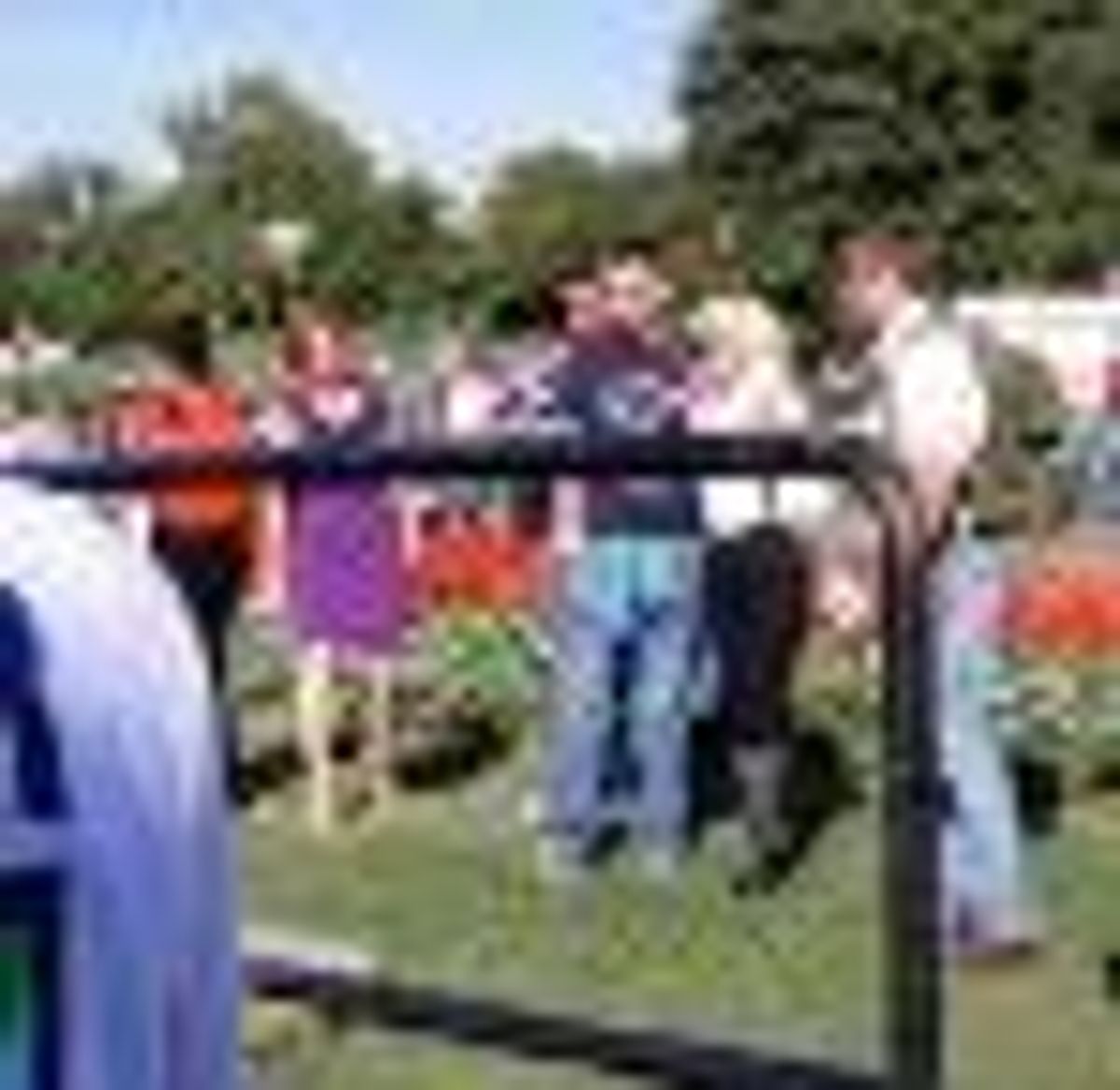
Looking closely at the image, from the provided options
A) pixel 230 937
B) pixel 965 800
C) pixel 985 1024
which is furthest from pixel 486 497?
pixel 965 800

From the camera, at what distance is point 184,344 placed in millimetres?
Result: 13773

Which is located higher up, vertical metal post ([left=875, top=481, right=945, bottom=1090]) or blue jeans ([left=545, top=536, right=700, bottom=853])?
vertical metal post ([left=875, top=481, right=945, bottom=1090])

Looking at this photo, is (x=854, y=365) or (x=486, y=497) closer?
(x=486, y=497)

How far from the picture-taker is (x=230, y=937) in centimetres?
258

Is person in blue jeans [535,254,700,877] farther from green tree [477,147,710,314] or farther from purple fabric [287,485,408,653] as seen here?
green tree [477,147,710,314]

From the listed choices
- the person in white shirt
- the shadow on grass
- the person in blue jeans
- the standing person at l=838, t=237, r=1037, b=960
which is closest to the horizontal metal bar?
the shadow on grass

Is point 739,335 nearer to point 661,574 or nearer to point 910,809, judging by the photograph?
point 661,574

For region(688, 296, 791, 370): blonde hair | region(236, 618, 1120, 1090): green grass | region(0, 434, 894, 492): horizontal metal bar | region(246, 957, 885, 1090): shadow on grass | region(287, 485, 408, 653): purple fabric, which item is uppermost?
region(688, 296, 791, 370): blonde hair

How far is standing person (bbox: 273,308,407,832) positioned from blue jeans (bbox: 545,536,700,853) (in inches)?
23.7

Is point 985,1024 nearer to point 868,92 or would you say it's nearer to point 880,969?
point 880,969

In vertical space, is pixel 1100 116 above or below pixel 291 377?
above

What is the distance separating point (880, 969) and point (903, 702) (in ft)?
1.28

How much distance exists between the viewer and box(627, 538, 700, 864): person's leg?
40.4 feet

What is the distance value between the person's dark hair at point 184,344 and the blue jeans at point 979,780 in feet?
9.41
